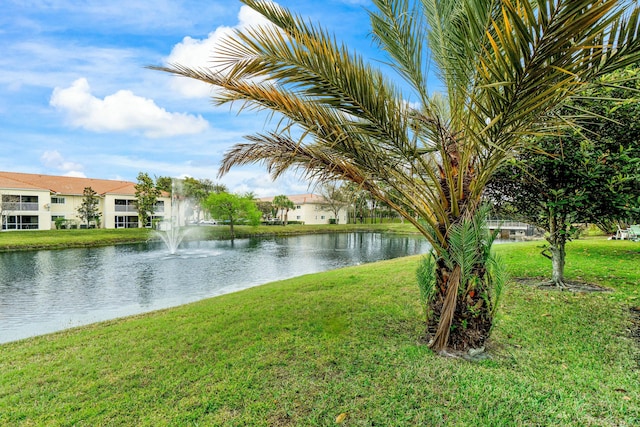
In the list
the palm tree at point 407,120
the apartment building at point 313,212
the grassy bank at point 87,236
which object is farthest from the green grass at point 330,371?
the apartment building at point 313,212

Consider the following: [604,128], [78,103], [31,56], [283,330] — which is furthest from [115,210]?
[604,128]

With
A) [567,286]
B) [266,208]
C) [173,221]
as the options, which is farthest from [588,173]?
[266,208]

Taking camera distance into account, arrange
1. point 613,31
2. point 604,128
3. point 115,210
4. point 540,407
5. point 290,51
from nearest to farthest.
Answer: point 613,31
point 540,407
point 290,51
point 604,128
point 115,210

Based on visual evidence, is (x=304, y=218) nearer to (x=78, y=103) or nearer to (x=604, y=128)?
(x=78, y=103)

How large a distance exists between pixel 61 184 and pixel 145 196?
30.2ft

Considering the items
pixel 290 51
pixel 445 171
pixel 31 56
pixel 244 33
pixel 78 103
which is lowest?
pixel 445 171

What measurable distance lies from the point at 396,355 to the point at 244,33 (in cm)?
398

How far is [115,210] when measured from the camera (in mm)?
35594

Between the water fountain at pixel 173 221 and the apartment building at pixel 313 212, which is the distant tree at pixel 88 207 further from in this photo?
the apartment building at pixel 313 212

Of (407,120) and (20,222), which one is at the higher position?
(407,120)

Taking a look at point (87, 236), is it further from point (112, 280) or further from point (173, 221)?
point (112, 280)

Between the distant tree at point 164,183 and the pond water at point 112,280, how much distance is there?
18908 millimetres

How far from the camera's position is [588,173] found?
16.5 ft

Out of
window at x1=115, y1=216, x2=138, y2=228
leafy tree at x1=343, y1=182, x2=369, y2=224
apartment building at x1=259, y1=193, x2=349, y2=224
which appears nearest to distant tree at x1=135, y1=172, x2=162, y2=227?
window at x1=115, y1=216, x2=138, y2=228
